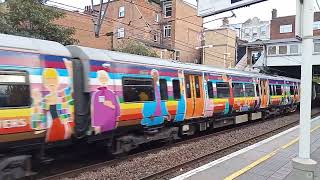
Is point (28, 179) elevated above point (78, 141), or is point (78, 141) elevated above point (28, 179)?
point (78, 141)

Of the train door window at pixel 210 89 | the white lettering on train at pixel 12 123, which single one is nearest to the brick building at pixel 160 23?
the train door window at pixel 210 89

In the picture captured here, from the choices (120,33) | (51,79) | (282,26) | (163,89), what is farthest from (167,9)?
(51,79)

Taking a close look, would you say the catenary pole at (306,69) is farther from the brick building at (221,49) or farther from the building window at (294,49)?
the brick building at (221,49)

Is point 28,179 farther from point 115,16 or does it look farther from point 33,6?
point 115,16

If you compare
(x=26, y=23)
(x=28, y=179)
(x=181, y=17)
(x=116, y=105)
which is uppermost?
(x=181, y=17)

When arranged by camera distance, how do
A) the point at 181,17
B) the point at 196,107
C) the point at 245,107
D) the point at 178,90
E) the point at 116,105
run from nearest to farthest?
the point at 116,105 < the point at 178,90 < the point at 196,107 < the point at 245,107 < the point at 181,17

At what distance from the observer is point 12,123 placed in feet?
23.6

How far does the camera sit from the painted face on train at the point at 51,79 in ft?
26.2

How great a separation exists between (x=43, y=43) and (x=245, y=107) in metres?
12.8

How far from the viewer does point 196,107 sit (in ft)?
46.0

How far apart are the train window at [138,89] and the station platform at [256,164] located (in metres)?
2.93

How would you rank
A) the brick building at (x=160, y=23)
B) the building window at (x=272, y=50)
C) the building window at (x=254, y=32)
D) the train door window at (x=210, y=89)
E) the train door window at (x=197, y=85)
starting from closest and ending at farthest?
the train door window at (x=197, y=85)
the train door window at (x=210, y=89)
the building window at (x=272, y=50)
the brick building at (x=160, y=23)
the building window at (x=254, y=32)

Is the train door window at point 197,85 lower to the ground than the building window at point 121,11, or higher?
lower

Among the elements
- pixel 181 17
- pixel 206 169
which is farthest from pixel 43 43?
pixel 181 17
